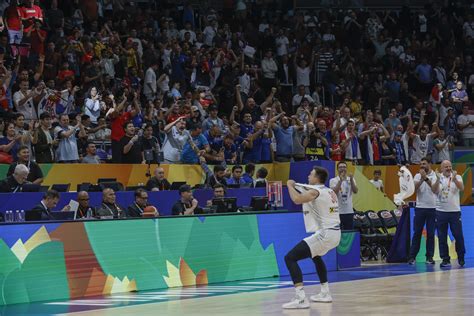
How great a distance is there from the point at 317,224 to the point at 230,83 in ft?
50.4

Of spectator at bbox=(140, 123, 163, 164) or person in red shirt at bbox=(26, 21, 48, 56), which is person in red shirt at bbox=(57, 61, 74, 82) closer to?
person in red shirt at bbox=(26, 21, 48, 56)

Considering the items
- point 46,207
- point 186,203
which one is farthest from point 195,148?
point 46,207

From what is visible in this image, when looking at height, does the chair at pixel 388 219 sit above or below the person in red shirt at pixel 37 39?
below

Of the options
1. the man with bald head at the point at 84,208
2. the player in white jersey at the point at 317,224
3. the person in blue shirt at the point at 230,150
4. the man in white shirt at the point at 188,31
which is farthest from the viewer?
the man in white shirt at the point at 188,31

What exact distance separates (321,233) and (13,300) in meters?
4.86

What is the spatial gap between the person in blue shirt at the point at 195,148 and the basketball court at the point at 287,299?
5601 mm

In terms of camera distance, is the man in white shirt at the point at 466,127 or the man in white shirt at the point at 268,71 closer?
the man in white shirt at the point at 268,71

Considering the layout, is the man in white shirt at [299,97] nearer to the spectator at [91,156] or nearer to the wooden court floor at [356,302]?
the spectator at [91,156]

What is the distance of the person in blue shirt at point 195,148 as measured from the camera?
24406mm

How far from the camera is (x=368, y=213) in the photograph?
25.3 m

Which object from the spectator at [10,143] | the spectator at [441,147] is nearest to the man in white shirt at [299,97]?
the spectator at [441,147]

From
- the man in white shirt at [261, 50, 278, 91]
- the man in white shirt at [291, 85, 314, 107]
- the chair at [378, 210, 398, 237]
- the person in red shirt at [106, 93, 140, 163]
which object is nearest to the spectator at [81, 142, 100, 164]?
the person in red shirt at [106, 93, 140, 163]

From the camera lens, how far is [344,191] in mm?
23078

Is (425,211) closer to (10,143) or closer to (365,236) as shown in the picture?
(365,236)
